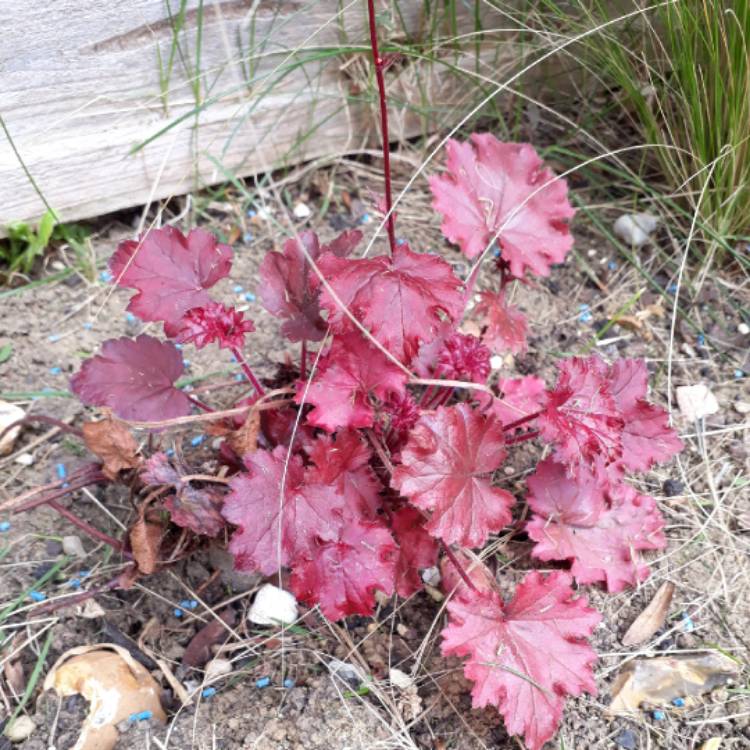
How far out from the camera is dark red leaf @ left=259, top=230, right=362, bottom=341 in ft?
4.39

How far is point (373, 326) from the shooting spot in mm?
1198

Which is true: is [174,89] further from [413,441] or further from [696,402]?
[696,402]

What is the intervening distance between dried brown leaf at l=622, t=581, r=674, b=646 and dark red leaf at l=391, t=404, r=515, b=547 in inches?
13.1

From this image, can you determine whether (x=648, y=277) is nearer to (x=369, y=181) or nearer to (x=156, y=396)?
(x=369, y=181)

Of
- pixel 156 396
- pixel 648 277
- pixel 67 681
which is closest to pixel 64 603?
pixel 67 681

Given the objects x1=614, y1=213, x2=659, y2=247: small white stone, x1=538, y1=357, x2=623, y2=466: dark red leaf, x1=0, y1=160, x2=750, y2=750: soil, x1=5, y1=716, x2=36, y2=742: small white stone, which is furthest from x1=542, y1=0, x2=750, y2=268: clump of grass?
x1=5, y1=716, x2=36, y2=742: small white stone

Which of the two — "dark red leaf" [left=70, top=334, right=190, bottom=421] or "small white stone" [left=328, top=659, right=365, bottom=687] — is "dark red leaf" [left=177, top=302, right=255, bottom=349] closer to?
"dark red leaf" [left=70, top=334, right=190, bottom=421]

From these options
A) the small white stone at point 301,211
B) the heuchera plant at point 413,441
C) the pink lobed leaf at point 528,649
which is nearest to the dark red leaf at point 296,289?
the heuchera plant at point 413,441

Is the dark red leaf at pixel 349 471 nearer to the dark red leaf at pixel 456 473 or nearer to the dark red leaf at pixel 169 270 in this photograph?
the dark red leaf at pixel 456 473

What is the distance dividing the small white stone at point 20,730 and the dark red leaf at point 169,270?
63 cm

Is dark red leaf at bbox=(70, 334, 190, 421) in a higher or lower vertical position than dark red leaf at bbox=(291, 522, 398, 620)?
higher

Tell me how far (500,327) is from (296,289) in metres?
0.37

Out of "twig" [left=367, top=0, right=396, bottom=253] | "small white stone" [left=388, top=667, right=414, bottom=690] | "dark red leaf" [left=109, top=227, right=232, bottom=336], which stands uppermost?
"twig" [left=367, top=0, right=396, bottom=253]

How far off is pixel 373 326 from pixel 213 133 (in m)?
0.91
